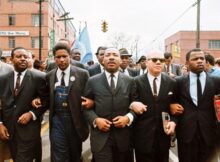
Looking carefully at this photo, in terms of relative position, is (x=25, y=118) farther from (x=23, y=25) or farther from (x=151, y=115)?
(x=23, y=25)

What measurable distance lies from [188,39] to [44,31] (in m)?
28.4

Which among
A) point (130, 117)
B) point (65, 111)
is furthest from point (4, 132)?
point (130, 117)

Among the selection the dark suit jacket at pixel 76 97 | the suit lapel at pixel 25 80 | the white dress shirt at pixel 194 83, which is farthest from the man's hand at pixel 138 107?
the suit lapel at pixel 25 80

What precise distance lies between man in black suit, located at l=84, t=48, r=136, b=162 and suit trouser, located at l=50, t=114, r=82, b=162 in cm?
56

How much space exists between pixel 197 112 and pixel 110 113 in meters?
1.19

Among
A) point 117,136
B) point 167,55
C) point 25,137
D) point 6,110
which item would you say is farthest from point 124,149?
point 167,55

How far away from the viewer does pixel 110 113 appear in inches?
179

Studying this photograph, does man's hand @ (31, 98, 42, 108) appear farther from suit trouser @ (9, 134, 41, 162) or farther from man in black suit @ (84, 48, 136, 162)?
man in black suit @ (84, 48, 136, 162)

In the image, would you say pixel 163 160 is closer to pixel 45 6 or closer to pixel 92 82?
pixel 92 82

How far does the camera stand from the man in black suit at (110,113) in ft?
14.8

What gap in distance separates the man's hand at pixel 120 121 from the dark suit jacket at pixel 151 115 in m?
0.38

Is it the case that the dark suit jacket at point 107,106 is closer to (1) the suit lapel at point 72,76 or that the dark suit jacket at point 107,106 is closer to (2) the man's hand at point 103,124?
(2) the man's hand at point 103,124

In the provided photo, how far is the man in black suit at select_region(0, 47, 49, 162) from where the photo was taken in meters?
5.07

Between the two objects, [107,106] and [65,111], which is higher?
[107,106]
